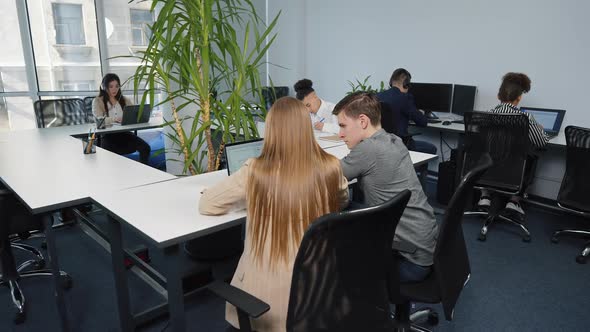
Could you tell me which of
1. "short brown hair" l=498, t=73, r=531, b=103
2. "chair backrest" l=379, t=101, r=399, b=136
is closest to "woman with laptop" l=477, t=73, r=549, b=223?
"short brown hair" l=498, t=73, r=531, b=103

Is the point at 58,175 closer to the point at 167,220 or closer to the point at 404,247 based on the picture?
the point at 167,220

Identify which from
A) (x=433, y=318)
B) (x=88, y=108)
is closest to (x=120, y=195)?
(x=433, y=318)

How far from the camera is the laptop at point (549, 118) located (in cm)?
381

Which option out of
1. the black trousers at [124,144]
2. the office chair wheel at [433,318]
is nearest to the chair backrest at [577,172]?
the office chair wheel at [433,318]

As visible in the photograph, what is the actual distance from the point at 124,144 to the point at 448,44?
3.71 m

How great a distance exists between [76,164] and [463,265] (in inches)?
92.5

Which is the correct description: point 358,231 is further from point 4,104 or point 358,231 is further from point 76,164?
point 4,104

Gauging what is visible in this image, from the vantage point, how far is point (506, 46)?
4.17 metres

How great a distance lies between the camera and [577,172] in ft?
9.85

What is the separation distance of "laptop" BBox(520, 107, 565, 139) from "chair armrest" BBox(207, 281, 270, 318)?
11.7 feet

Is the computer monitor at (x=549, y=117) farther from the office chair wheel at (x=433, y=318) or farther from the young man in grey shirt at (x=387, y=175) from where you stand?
the young man in grey shirt at (x=387, y=175)

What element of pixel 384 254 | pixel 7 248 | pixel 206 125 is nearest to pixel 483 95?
pixel 206 125

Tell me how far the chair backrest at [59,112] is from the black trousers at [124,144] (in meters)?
0.54

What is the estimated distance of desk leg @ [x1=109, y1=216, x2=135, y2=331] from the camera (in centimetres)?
189
